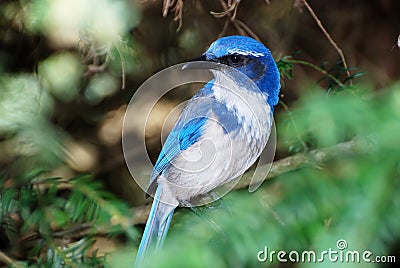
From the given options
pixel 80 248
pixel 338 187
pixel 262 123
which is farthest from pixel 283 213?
pixel 80 248

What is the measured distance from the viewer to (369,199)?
708 mm

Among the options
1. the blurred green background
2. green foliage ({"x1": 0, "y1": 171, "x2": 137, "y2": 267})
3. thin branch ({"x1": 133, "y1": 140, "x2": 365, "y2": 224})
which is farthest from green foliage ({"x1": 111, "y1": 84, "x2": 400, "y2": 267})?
green foliage ({"x1": 0, "y1": 171, "x2": 137, "y2": 267})

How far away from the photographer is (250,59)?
123 cm

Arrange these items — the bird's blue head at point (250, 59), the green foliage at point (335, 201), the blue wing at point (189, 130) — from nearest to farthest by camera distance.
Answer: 1. the green foliage at point (335, 201)
2. the bird's blue head at point (250, 59)
3. the blue wing at point (189, 130)

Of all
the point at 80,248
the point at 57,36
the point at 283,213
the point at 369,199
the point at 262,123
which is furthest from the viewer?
the point at 57,36

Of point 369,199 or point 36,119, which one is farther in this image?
point 36,119

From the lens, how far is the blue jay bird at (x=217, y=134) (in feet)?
4.08

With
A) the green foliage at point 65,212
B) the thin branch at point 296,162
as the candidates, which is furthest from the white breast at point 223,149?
the green foliage at point 65,212

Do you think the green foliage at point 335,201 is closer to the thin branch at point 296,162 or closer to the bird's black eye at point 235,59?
the thin branch at point 296,162

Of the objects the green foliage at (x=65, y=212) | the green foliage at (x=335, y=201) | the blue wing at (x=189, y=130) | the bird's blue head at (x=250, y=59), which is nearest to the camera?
the green foliage at (x=335, y=201)

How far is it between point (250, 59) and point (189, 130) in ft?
0.82

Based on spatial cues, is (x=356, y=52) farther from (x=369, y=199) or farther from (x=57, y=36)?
(x=369, y=199)

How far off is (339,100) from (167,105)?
149 centimetres

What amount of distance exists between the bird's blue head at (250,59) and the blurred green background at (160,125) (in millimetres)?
102
